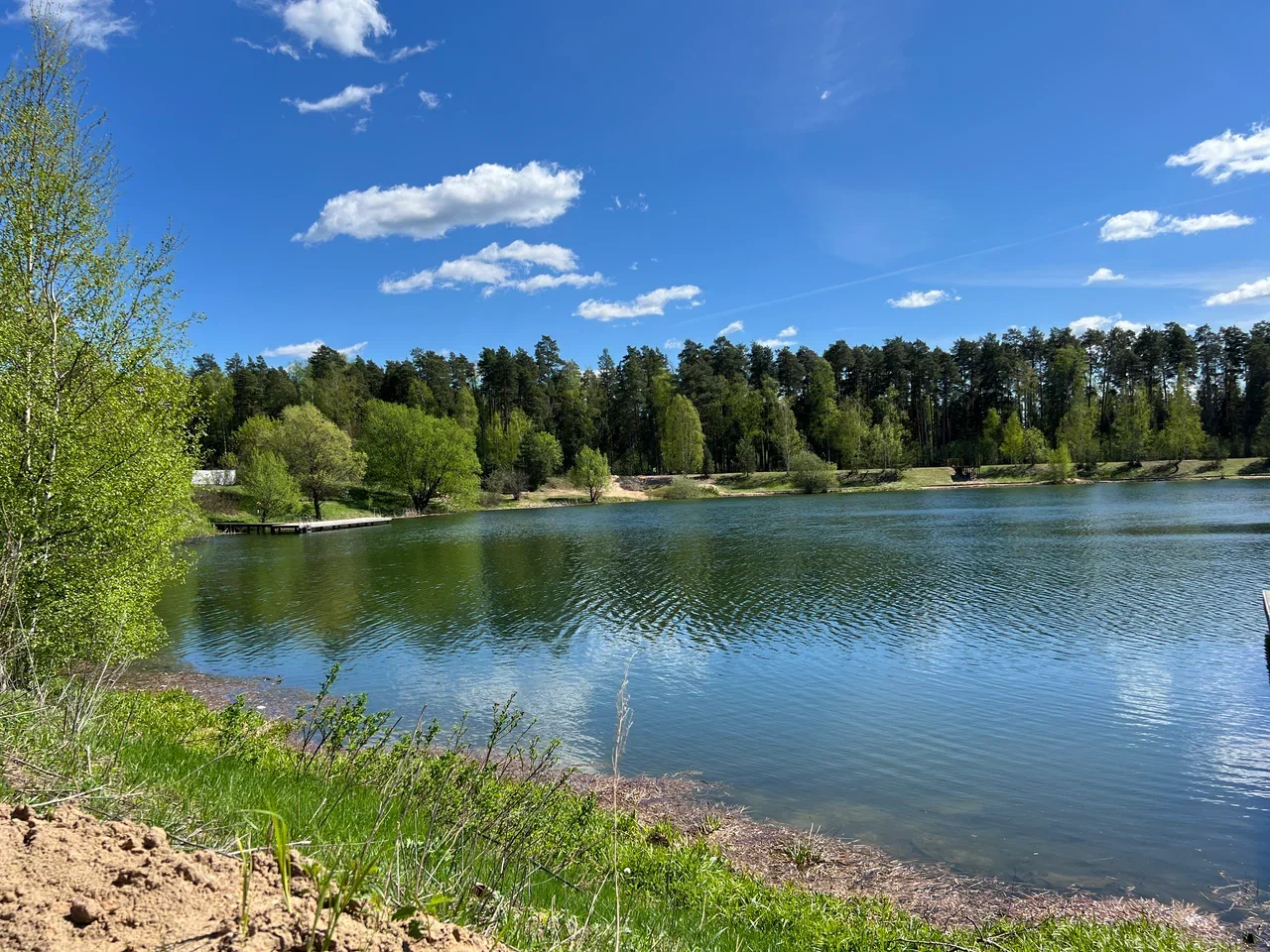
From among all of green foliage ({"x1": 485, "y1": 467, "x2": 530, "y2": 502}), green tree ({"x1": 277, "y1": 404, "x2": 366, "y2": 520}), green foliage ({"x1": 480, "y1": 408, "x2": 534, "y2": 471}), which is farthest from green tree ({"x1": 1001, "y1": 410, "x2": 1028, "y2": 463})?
green tree ({"x1": 277, "y1": 404, "x2": 366, "y2": 520})

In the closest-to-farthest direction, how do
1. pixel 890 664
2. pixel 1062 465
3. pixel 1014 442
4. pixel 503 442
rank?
pixel 890 664, pixel 1062 465, pixel 1014 442, pixel 503 442

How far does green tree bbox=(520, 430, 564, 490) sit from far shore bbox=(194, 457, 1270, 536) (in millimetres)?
2290

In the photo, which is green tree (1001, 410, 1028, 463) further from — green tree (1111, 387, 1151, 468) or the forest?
green tree (1111, 387, 1151, 468)

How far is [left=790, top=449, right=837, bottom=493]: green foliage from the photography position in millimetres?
101188

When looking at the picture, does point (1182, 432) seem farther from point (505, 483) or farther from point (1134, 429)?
point (505, 483)

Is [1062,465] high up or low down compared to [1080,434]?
down

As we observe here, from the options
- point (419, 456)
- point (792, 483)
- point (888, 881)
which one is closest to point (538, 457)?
point (419, 456)

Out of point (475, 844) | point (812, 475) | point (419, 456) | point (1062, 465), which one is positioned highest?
point (419, 456)

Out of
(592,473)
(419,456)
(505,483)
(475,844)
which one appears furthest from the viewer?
(592,473)

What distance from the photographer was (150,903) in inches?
124

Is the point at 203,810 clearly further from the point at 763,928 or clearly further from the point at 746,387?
the point at 746,387

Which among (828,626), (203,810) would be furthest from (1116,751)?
(203,810)

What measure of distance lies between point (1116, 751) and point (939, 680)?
4725 mm

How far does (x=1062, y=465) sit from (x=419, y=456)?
86.8 metres
